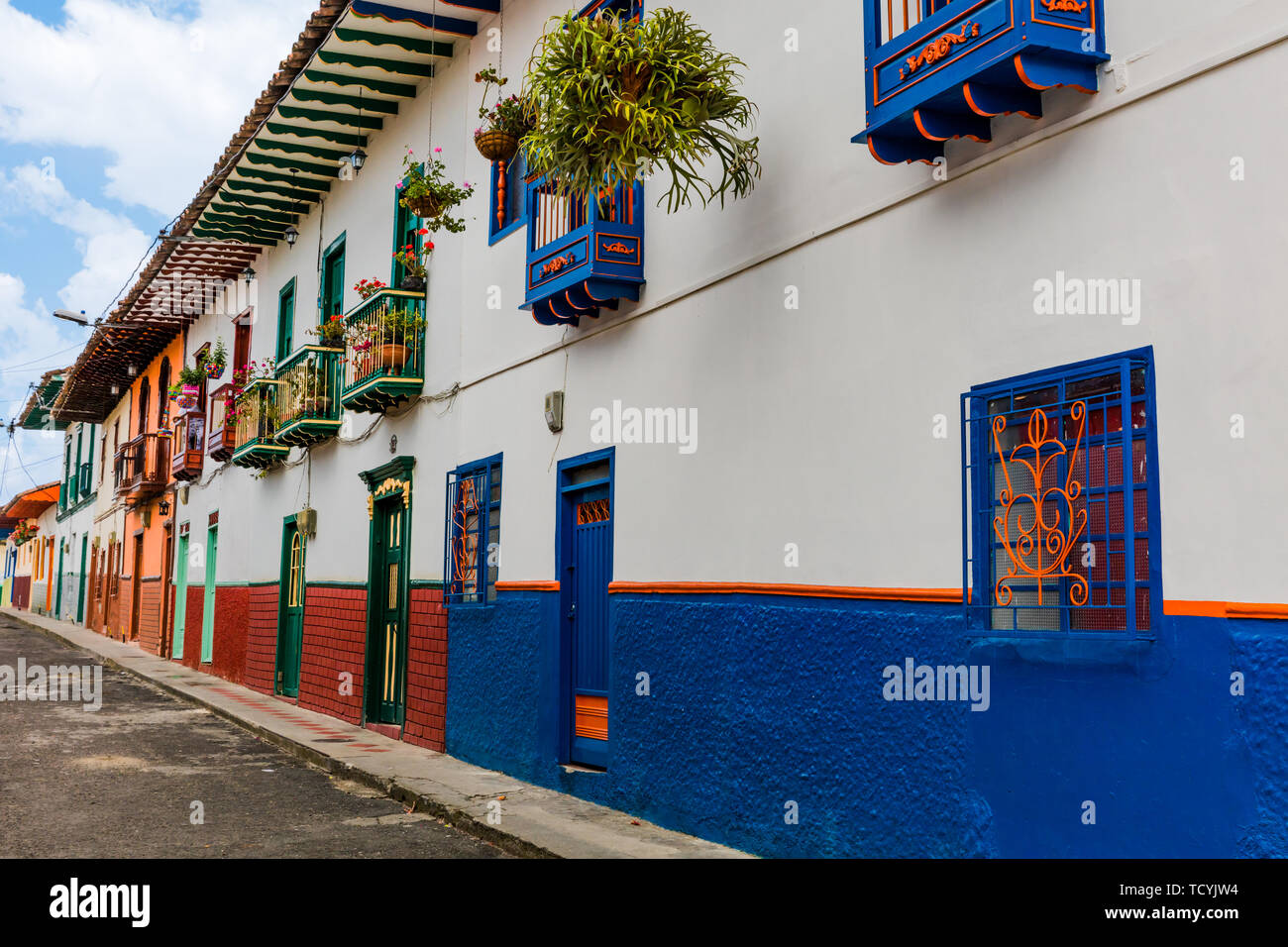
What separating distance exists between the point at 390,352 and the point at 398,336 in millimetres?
177

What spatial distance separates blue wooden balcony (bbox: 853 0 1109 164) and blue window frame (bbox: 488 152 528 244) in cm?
496

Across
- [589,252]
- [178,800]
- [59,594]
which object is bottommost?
[178,800]

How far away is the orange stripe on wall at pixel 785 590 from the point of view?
5375 millimetres

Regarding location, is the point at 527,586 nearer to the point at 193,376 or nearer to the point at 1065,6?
the point at 1065,6

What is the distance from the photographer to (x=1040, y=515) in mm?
4832

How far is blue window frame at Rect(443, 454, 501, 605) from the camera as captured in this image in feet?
32.8

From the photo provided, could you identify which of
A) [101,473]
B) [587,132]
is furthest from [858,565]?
[101,473]

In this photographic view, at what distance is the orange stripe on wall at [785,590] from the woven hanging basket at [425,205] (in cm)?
426

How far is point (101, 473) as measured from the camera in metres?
32.1

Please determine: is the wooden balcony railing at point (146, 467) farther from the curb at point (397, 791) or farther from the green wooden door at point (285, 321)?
the curb at point (397, 791)

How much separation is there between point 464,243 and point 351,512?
382 centimetres

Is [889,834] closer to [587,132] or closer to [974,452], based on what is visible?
[974,452]

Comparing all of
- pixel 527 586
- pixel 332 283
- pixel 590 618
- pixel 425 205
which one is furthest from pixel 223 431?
pixel 590 618
